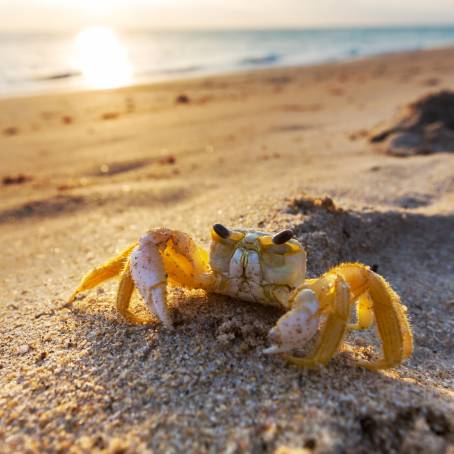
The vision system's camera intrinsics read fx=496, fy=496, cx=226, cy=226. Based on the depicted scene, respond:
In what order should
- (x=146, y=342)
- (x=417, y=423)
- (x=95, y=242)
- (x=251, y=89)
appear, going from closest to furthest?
(x=417, y=423) → (x=146, y=342) → (x=95, y=242) → (x=251, y=89)

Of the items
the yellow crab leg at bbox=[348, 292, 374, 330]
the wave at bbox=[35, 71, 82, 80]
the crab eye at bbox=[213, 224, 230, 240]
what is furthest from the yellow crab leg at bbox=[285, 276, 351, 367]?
the wave at bbox=[35, 71, 82, 80]

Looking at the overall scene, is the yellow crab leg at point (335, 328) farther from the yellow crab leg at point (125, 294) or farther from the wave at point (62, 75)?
the wave at point (62, 75)

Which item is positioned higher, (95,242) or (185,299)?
(185,299)

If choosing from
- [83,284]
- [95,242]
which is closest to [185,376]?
[83,284]

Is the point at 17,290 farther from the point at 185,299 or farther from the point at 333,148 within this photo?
the point at 333,148

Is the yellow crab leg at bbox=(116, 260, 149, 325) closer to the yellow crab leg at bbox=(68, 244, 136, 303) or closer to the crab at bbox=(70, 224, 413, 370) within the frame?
the crab at bbox=(70, 224, 413, 370)
